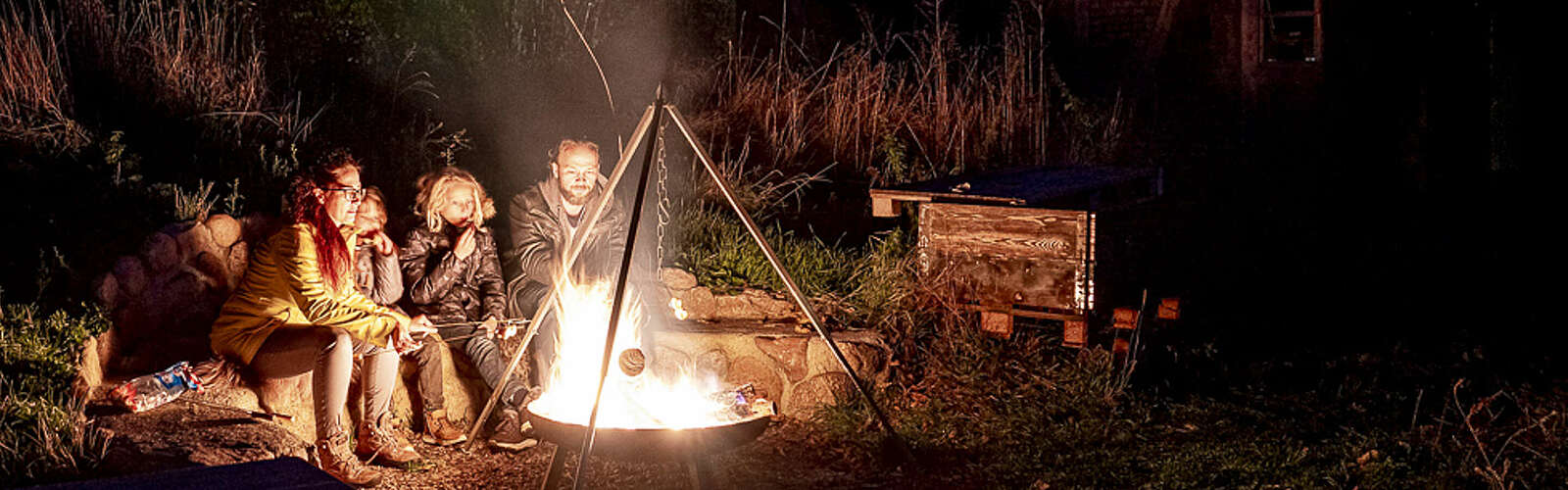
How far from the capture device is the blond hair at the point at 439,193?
21.0 ft

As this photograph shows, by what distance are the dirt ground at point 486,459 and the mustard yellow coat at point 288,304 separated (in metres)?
0.32

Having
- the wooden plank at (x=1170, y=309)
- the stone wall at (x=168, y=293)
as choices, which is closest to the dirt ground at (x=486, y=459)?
the stone wall at (x=168, y=293)

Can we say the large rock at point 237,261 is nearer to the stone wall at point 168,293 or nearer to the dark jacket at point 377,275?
the stone wall at point 168,293

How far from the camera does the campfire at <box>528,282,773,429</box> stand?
5527 mm

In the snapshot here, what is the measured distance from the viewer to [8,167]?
22.2ft

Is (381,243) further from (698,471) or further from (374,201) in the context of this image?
(698,471)

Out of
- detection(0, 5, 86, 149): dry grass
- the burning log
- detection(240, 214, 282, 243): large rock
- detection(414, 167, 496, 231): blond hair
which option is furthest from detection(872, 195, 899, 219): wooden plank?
detection(0, 5, 86, 149): dry grass

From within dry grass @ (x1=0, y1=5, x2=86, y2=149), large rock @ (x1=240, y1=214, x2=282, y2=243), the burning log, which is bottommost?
the burning log

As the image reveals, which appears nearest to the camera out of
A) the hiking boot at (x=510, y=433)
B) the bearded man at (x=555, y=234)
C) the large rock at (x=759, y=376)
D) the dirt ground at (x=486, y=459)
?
the dirt ground at (x=486, y=459)

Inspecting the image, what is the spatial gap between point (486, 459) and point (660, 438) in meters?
1.58

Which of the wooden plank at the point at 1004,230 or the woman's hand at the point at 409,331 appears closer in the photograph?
the woman's hand at the point at 409,331

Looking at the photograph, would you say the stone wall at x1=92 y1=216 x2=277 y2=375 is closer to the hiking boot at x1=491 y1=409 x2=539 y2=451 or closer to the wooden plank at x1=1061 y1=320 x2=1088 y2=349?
the hiking boot at x1=491 y1=409 x2=539 y2=451

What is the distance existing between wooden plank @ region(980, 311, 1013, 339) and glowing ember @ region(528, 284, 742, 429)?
1423mm

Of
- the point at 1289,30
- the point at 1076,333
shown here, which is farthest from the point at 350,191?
the point at 1289,30
